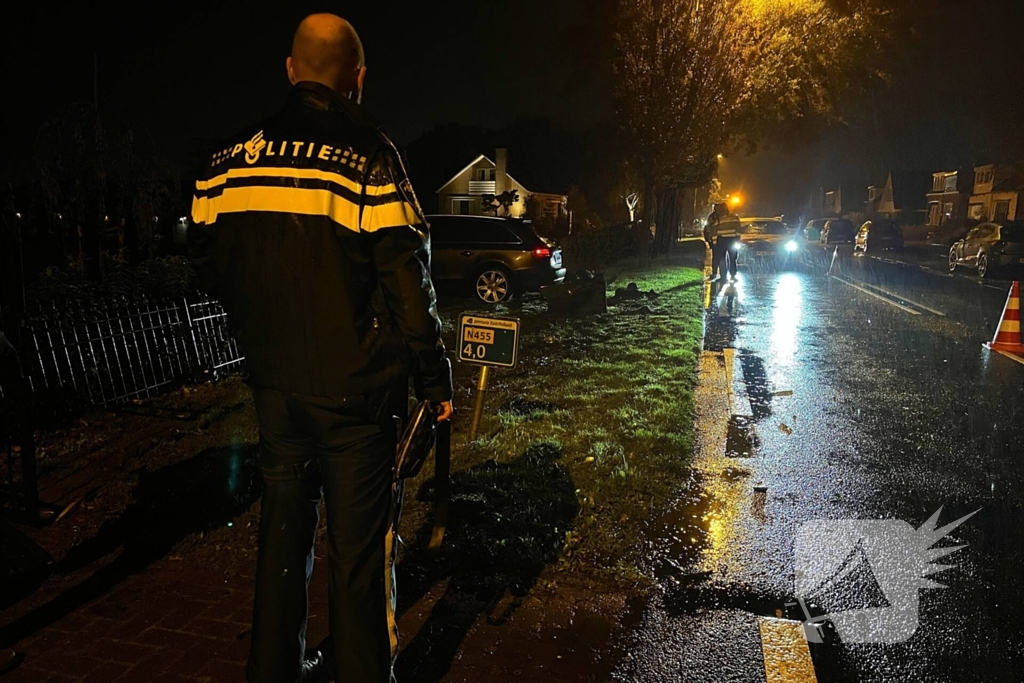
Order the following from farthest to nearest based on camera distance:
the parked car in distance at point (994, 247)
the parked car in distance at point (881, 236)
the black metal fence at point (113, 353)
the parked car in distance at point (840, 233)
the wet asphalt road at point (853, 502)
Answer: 1. the parked car in distance at point (840, 233)
2. the parked car in distance at point (881, 236)
3. the parked car in distance at point (994, 247)
4. the black metal fence at point (113, 353)
5. the wet asphalt road at point (853, 502)

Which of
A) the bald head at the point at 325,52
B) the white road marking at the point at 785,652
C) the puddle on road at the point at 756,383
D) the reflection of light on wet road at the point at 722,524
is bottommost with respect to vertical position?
the puddle on road at the point at 756,383

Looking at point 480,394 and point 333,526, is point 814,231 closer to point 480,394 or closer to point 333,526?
point 480,394

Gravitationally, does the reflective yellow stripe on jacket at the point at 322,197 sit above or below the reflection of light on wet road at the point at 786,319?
above

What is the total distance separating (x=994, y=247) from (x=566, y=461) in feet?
64.9

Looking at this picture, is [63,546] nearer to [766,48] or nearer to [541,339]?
[541,339]

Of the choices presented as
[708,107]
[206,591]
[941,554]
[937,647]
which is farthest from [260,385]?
[708,107]

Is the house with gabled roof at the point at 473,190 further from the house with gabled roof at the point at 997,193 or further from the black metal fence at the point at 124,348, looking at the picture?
the black metal fence at the point at 124,348

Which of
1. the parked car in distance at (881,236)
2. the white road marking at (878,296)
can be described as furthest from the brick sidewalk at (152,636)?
the parked car in distance at (881,236)

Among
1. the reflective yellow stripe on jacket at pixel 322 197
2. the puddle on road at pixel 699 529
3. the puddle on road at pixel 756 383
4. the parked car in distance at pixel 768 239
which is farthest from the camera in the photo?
the parked car in distance at pixel 768 239

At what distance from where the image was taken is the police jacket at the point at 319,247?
2152 millimetres

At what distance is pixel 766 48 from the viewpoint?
27.3m

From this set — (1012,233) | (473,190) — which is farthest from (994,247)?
(473,190)

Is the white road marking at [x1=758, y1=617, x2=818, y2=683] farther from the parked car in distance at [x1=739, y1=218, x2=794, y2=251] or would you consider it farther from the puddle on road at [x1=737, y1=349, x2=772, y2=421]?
the parked car in distance at [x1=739, y1=218, x2=794, y2=251]

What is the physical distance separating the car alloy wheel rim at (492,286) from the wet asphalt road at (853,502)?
4.98 metres
